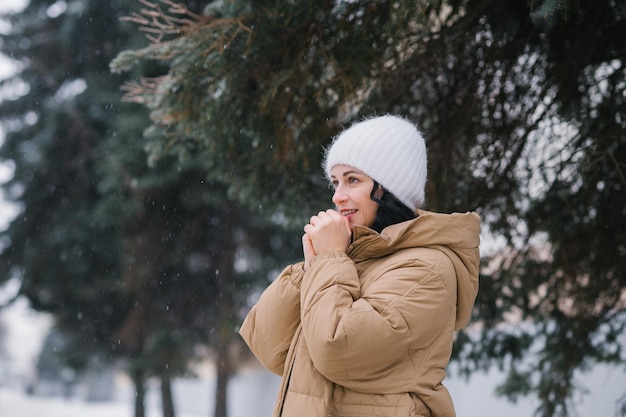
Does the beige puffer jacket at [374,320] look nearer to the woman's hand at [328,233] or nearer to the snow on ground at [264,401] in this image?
the woman's hand at [328,233]

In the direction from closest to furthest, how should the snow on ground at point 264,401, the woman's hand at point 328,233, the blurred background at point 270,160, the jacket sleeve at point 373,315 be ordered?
the jacket sleeve at point 373,315, the woman's hand at point 328,233, the blurred background at point 270,160, the snow on ground at point 264,401

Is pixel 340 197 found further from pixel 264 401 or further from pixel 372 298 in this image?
pixel 264 401

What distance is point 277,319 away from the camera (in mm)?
2064

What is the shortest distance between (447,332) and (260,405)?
1469cm

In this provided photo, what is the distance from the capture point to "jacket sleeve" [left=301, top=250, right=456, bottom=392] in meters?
1.82

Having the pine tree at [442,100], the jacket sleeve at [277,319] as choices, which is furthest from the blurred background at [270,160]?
the jacket sleeve at [277,319]

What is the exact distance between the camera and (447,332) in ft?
6.61

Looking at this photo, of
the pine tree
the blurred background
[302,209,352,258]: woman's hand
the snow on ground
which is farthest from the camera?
the snow on ground

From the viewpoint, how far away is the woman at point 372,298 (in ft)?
6.07

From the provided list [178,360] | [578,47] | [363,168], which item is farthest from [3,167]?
[363,168]

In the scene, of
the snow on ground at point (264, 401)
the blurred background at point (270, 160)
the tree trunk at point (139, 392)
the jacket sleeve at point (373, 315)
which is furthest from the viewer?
the snow on ground at point (264, 401)

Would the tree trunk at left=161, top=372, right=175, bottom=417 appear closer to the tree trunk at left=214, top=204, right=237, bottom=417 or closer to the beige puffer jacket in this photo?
the tree trunk at left=214, top=204, right=237, bottom=417

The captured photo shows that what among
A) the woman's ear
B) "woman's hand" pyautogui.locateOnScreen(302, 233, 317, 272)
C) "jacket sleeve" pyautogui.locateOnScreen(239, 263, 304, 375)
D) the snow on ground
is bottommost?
the snow on ground

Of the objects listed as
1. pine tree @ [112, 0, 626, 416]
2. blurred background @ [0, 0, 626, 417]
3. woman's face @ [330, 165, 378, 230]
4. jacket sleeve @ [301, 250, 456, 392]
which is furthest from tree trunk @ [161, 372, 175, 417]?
jacket sleeve @ [301, 250, 456, 392]
